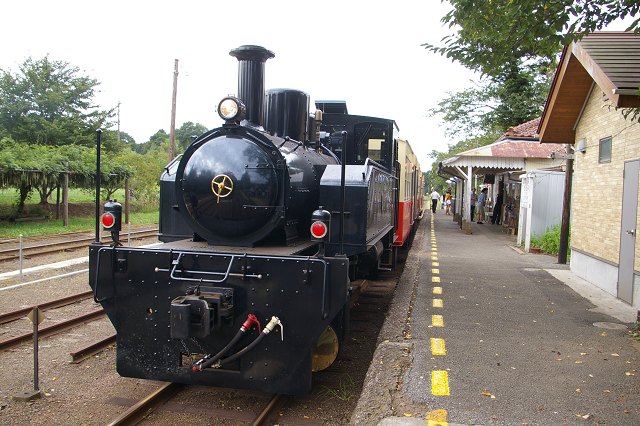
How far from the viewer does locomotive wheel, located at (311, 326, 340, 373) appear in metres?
4.12

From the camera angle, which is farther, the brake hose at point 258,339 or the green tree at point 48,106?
the green tree at point 48,106

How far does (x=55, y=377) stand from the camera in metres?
4.38

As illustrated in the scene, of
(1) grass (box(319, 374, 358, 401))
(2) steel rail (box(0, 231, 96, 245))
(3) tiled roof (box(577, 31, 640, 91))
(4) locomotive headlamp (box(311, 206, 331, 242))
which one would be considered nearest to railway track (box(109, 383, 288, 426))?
A: (1) grass (box(319, 374, 358, 401))

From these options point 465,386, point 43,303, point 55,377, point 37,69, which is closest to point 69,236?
point 43,303

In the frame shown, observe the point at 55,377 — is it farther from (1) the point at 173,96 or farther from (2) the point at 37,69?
(2) the point at 37,69

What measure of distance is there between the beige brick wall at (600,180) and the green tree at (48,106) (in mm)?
23619

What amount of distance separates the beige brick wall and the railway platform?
923 mm

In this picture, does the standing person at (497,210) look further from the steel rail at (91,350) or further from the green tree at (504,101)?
the steel rail at (91,350)

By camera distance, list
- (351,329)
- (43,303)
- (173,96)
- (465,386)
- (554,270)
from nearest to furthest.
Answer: (465,386)
(351,329)
(43,303)
(554,270)
(173,96)

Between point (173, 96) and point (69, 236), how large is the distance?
7.62 metres

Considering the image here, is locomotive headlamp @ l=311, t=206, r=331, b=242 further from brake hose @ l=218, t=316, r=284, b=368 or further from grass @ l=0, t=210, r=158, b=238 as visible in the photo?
grass @ l=0, t=210, r=158, b=238

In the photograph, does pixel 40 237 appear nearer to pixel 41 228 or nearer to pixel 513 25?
pixel 41 228

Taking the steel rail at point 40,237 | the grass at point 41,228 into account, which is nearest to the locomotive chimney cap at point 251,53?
the steel rail at point 40,237

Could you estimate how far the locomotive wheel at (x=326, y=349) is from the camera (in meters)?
4.12
